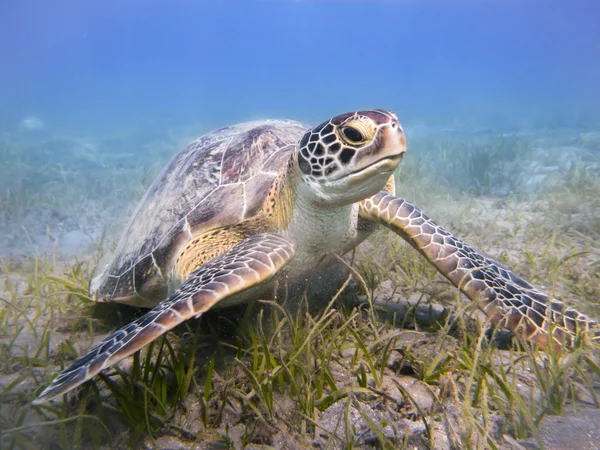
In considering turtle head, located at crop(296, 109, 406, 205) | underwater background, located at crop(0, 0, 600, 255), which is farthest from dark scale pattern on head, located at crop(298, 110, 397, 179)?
underwater background, located at crop(0, 0, 600, 255)

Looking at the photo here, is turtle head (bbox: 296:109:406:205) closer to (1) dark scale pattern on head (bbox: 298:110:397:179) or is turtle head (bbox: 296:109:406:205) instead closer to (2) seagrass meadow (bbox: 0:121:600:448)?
(1) dark scale pattern on head (bbox: 298:110:397:179)

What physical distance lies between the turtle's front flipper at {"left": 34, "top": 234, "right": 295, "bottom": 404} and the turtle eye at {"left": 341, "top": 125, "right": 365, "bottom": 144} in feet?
2.36

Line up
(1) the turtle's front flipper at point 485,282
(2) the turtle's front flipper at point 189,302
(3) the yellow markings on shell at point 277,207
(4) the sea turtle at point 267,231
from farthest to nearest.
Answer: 1. (3) the yellow markings on shell at point 277,207
2. (1) the turtle's front flipper at point 485,282
3. (4) the sea turtle at point 267,231
4. (2) the turtle's front flipper at point 189,302

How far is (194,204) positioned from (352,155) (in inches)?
52.3

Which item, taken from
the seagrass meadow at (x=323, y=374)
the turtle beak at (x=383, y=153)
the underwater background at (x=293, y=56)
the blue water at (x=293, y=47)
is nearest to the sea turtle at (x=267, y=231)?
the turtle beak at (x=383, y=153)

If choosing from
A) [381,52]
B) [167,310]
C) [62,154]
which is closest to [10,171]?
[62,154]

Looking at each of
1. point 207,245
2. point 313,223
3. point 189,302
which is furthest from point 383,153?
point 207,245

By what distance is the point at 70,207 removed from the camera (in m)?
7.81

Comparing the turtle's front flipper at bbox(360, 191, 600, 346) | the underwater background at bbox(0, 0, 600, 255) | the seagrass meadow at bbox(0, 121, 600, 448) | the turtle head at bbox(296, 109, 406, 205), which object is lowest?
the seagrass meadow at bbox(0, 121, 600, 448)

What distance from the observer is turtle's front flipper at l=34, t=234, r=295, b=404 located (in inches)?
54.2

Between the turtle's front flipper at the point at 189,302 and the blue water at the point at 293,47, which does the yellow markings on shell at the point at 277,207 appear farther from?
the blue water at the point at 293,47

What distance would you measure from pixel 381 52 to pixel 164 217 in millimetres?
150070

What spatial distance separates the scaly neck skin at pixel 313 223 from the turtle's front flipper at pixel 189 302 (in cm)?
15

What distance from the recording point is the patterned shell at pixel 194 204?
8.09 feet
